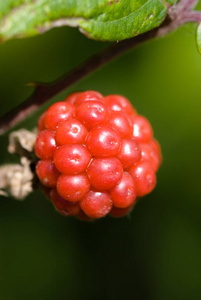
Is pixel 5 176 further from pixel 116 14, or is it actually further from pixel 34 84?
pixel 116 14

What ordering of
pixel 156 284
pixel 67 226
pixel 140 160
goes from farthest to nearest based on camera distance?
pixel 156 284, pixel 67 226, pixel 140 160

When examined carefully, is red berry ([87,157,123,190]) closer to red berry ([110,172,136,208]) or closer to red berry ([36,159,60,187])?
red berry ([110,172,136,208])

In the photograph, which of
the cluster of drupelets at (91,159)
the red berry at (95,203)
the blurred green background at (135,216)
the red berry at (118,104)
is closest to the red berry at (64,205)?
the cluster of drupelets at (91,159)

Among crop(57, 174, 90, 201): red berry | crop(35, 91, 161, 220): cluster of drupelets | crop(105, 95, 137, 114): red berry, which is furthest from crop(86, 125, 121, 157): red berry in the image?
crop(105, 95, 137, 114): red berry

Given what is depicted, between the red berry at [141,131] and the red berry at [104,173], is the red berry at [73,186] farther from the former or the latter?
the red berry at [141,131]

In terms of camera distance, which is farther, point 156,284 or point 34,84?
point 156,284

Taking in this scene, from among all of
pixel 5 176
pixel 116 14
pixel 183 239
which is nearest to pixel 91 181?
pixel 5 176

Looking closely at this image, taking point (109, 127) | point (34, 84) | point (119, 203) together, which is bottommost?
point (119, 203)

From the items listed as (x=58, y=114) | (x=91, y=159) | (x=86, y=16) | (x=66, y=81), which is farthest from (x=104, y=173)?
(x=86, y=16)
